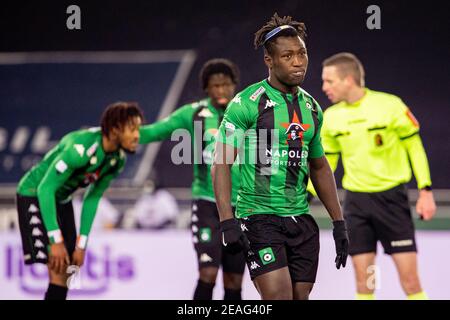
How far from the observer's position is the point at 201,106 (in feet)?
19.0

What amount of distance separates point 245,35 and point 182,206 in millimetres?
1945

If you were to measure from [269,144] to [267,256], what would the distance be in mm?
522

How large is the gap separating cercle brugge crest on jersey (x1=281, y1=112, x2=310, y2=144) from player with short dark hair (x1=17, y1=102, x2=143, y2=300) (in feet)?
5.22

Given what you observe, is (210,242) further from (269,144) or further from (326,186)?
(269,144)

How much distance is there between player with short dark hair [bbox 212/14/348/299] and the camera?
154 inches

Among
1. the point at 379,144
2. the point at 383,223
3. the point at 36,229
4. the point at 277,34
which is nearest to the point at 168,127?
the point at 36,229

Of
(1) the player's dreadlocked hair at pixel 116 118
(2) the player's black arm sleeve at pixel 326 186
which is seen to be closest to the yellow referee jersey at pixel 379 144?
(1) the player's dreadlocked hair at pixel 116 118

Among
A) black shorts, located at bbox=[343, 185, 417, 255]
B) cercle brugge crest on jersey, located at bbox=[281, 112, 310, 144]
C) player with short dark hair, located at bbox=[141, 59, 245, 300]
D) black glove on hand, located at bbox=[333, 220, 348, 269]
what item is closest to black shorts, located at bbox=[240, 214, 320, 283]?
black glove on hand, located at bbox=[333, 220, 348, 269]

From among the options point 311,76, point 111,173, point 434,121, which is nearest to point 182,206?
point 311,76

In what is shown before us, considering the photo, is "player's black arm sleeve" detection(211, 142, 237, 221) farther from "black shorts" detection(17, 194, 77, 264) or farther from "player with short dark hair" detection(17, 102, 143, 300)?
"black shorts" detection(17, 194, 77, 264)

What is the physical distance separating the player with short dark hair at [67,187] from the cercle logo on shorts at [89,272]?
133 centimetres

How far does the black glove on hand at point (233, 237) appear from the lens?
377 centimetres

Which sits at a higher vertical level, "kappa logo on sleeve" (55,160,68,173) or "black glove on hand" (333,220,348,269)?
"kappa logo on sleeve" (55,160,68,173)

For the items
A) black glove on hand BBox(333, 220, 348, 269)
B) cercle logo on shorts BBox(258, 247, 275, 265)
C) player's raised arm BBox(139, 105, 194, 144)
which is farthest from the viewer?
player's raised arm BBox(139, 105, 194, 144)
